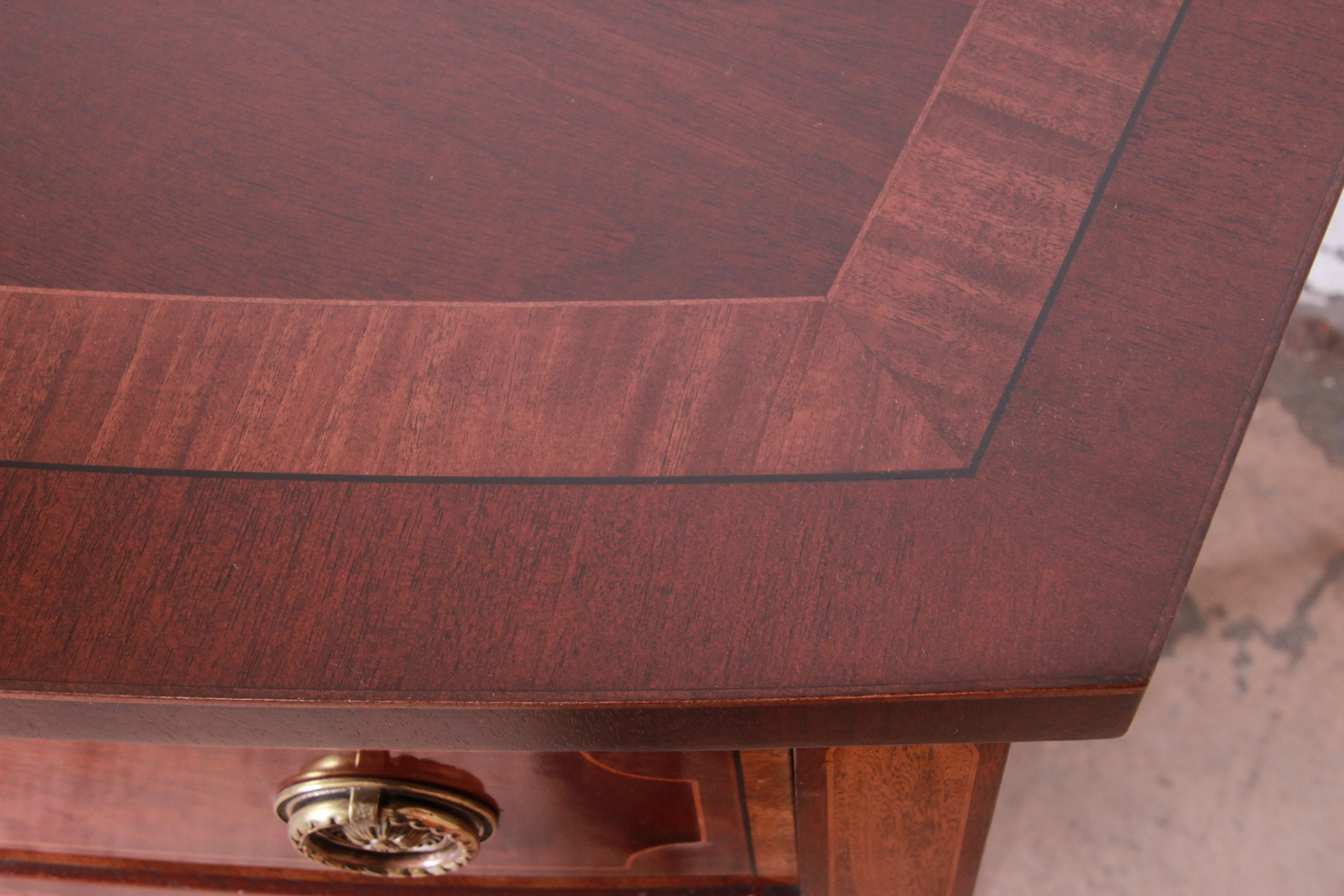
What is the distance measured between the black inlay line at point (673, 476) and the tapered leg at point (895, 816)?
0.11m

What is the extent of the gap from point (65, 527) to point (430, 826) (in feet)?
0.72

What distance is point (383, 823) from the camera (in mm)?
534

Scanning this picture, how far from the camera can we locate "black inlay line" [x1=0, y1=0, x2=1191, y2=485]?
1.44 feet

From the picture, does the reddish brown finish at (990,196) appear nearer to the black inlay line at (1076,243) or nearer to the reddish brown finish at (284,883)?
the black inlay line at (1076,243)

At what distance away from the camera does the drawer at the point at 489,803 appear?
0.55 metres

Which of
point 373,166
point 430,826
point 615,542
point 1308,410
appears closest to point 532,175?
point 373,166

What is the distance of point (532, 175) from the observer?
52 centimetres

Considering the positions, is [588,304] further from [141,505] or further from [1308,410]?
[1308,410]

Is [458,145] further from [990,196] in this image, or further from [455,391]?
[990,196]

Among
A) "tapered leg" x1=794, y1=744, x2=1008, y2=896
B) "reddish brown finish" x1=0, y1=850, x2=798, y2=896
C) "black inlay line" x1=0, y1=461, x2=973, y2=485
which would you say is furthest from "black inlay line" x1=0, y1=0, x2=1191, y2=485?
"reddish brown finish" x1=0, y1=850, x2=798, y2=896

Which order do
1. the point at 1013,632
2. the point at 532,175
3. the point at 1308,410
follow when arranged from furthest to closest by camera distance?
1. the point at 1308,410
2. the point at 532,175
3. the point at 1013,632

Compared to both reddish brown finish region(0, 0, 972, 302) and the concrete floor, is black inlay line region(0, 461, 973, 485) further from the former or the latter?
the concrete floor

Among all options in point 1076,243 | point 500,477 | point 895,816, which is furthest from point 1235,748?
point 500,477

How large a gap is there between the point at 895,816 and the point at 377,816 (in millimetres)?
243
